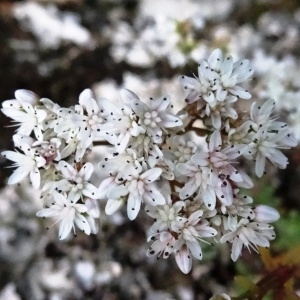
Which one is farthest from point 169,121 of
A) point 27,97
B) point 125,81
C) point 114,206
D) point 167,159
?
point 125,81

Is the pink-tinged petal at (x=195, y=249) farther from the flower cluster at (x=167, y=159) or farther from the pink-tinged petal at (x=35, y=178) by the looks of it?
the pink-tinged petal at (x=35, y=178)

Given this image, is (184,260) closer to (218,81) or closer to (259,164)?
(259,164)

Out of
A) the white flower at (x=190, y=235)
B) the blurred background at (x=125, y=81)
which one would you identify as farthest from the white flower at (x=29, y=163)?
the blurred background at (x=125, y=81)

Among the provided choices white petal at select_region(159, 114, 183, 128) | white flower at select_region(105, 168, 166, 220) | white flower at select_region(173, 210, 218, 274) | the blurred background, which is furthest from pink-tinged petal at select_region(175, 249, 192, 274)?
the blurred background

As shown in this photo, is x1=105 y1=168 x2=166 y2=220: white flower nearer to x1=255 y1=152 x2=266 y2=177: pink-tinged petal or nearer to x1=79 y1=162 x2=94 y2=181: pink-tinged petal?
x1=79 y1=162 x2=94 y2=181: pink-tinged petal

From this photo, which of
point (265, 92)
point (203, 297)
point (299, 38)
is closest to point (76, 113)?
point (265, 92)

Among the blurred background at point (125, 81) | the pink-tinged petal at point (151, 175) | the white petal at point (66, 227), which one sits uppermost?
Result: the pink-tinged petal at point (151, 175)

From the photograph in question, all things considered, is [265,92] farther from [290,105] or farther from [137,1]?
[137,1]
